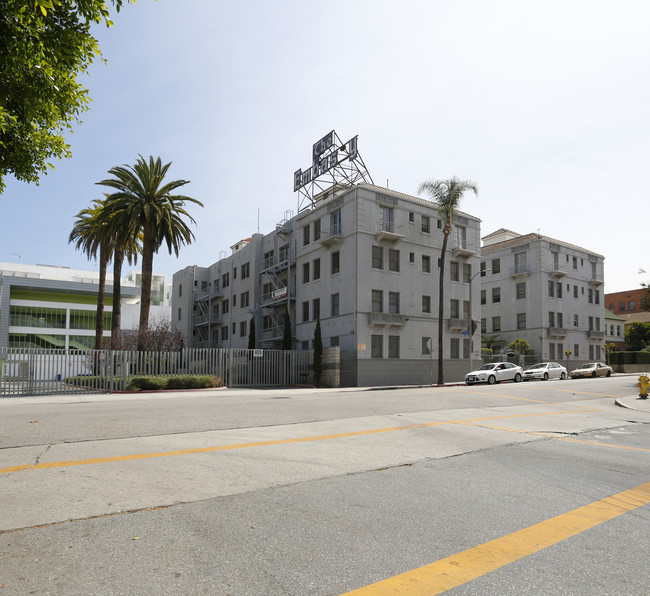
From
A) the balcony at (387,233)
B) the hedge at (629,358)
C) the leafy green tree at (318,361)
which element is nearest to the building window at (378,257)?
the balcony at (387,233)

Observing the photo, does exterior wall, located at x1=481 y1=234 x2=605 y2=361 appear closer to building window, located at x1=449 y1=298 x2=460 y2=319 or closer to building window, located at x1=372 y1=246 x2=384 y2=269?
building window, located at x1=449 y1=298 x2=460 y2=319

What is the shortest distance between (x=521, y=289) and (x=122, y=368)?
137ft

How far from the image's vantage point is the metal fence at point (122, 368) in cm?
2523

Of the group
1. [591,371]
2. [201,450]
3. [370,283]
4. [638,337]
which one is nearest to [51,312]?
[370,283]

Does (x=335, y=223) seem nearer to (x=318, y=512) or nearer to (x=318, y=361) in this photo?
(x=318, y=361)

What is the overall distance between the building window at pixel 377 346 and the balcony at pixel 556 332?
23.2 m

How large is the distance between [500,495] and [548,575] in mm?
2241

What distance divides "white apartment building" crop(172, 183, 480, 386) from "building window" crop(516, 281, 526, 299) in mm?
12233

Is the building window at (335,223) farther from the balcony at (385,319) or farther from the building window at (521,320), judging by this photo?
the building window at (521,320)

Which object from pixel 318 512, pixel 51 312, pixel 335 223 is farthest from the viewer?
pixel 51 312

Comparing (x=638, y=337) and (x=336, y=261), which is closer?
(x=336, y=261)

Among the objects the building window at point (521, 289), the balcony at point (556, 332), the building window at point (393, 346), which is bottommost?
the building window at point (393, 346)

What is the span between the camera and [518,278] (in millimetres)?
55875

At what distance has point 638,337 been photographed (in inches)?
2832
